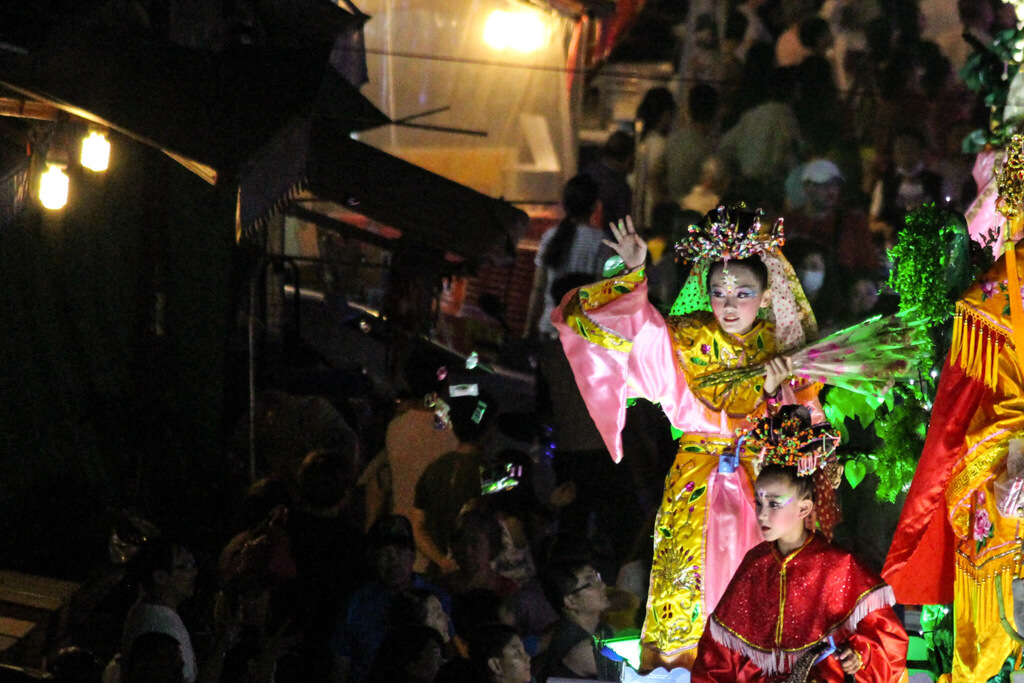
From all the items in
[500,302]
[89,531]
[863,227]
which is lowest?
[89,531]

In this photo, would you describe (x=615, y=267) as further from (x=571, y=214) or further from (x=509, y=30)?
(x=509, y=30)

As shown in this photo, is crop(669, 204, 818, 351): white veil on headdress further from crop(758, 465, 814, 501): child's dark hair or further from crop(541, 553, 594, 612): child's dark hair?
crop(541, 553, 594, 612): child's dark hair

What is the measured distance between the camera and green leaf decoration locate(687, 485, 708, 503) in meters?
4.95

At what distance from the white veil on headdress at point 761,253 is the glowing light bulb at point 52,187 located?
2381mm

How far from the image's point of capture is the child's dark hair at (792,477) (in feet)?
14.0

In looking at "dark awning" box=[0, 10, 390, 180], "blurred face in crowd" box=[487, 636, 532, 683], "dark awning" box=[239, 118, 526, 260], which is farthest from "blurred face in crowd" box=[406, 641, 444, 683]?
"dark awning" box=[239, 118, 526, 260]

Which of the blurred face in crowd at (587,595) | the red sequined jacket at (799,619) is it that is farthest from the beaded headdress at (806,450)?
the blurred face in crowd at (587,595)

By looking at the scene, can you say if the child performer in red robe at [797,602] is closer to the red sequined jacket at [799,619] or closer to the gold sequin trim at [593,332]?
the red sequined jacket at [799,619]

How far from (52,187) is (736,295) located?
263cm

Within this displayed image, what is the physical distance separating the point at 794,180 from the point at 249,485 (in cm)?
316

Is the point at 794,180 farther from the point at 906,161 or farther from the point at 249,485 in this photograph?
the point at 249,485

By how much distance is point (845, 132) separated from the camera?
24.1 ft

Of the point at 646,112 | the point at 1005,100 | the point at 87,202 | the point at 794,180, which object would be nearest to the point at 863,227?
the point at 794,180

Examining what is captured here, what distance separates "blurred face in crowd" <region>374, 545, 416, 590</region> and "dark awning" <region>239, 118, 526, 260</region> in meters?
1.55
